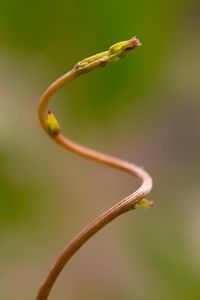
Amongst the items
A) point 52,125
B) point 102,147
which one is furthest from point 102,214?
point 102,147

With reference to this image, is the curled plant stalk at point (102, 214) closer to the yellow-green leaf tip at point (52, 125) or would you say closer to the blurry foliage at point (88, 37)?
the yellow-green leaf tip at point (52, 125)

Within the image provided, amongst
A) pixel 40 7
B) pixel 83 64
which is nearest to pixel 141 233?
pixel 40 7

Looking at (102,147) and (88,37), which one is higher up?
(88,37)

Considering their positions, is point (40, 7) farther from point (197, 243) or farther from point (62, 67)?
point (197, 243)

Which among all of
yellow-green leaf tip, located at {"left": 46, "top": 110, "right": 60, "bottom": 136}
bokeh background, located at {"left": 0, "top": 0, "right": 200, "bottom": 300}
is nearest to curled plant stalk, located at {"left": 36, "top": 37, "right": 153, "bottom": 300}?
yellow-green leaf tip, located at {"left": 46, "top": 110, "right": 60, "bottom": 136}

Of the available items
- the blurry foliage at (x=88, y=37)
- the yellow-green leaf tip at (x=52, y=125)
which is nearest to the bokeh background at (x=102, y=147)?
the blurry foliage at (x=88, y=37)

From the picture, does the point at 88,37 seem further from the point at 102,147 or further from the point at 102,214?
the point at 102,214

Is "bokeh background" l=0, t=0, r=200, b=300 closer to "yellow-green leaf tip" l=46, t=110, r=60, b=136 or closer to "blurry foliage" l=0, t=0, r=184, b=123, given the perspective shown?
"blurry foliage" l=0, t=0, r=184, b=123

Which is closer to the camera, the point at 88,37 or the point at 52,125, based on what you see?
the point at 52,125
